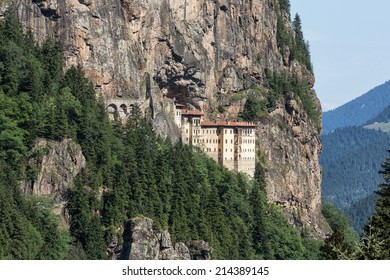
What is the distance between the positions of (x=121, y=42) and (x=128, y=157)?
16.3 m

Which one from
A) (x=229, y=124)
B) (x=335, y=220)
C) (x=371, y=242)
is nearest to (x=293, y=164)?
(x=335, y=220)

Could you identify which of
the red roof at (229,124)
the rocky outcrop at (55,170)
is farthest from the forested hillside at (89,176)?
the red roof at (229,124)

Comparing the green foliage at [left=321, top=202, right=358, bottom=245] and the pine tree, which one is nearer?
the pine tree

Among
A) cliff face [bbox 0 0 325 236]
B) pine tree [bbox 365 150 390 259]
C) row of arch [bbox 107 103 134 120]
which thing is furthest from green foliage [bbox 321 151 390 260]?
cliff face [bbox 0 0 325 236]

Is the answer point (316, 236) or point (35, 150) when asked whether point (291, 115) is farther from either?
point (35, 150)

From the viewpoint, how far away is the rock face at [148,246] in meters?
104

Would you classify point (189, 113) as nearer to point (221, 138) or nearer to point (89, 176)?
point (221, 138)

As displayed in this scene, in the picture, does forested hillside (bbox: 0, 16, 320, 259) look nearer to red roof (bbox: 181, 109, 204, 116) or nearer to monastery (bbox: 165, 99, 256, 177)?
A: monastery (bbox: 165, 99, 256, 177)

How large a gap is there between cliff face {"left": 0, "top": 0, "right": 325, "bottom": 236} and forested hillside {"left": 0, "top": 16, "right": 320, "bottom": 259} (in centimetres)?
391

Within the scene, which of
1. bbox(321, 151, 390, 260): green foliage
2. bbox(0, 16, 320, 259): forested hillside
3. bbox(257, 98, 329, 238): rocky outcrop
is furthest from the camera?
bbox(257, 98, 329, 238): rocky outcrop

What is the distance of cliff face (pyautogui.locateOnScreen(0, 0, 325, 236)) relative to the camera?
120 m

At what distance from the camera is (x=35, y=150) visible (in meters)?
104

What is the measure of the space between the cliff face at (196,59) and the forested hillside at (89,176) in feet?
12.8
